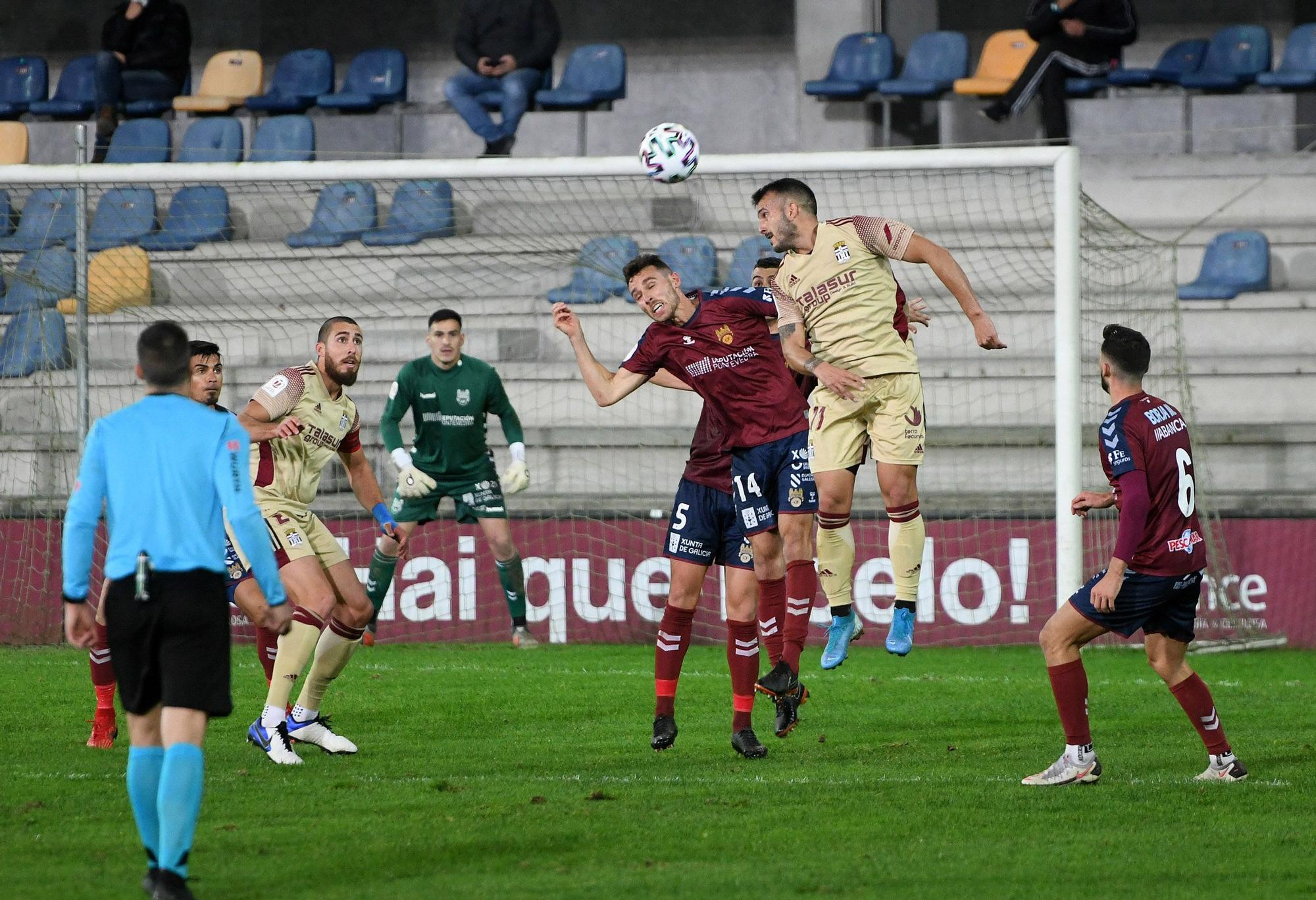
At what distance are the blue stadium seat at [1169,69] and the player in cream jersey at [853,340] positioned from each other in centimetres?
1074

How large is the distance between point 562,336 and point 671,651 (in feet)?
27.9

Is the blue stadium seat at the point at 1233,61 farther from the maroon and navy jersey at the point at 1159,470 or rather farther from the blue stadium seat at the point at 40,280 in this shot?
the maroon and navy jersey at the point at 1159,470

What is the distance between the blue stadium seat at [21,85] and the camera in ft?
65.9

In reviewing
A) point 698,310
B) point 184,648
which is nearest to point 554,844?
point 184,648

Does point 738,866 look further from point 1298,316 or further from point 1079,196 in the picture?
point 1298,316

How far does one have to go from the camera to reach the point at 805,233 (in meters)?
8.30

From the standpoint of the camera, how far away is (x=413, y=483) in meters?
12.6

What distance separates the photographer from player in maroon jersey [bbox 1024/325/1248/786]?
6.74 metres

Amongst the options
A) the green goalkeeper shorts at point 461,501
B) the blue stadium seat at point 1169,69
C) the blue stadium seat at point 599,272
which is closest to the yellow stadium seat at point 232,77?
the blue stadium seat at point 599,272

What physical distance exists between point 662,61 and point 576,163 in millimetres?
10180

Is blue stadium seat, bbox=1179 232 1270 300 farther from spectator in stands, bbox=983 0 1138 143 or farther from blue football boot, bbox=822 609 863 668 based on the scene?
blue football boot, bbox=822 609 863 668

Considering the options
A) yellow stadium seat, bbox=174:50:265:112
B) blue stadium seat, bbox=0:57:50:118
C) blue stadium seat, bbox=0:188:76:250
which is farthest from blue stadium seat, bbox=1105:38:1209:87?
blue stadium seat, bbox=0:57:50:118

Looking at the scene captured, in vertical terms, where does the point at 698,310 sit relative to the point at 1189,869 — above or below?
above

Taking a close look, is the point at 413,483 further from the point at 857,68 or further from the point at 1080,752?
the point at 857,68
